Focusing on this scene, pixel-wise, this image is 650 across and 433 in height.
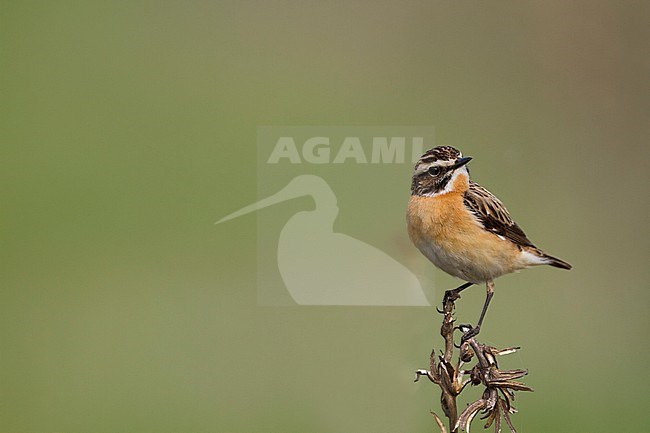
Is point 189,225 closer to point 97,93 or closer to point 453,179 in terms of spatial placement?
point 97,93

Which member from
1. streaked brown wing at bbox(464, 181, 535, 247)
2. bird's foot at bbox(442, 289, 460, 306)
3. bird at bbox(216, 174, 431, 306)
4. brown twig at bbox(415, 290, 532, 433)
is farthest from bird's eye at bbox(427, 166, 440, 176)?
brown twig at bbox(415, 290, 532, 433)

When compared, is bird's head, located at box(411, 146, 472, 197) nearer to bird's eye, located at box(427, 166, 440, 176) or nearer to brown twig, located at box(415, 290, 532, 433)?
bird's eye, located at box(427, 166, 440, 176)

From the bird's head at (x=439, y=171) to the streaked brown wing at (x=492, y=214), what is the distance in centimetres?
4

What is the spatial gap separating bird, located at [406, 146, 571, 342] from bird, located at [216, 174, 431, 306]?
19 centimetres

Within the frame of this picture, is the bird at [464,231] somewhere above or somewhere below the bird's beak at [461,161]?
below

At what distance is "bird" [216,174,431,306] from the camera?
6.64 feet

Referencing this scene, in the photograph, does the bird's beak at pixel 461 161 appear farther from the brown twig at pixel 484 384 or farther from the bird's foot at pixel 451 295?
the brown twig at pixel 484 384

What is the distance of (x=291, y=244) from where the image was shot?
2057mm

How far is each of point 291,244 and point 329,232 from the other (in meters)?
0.10

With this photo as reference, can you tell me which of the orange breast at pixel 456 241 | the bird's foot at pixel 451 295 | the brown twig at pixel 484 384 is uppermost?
the orange breast at pixel 456 241

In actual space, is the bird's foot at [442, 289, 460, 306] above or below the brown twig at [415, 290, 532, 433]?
above

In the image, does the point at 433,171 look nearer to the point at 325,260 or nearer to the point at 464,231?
the point at 464,231

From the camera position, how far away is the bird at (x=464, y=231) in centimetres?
169

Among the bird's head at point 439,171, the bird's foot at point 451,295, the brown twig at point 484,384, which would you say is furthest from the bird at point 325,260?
the brown twig at point 484,384
